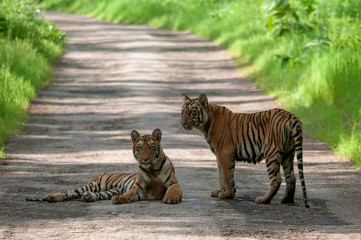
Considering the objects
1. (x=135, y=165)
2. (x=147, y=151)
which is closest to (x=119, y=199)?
(x=147, y=151)

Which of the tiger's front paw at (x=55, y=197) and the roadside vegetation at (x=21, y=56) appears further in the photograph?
the roadside vegetation at (x=21, y=56)

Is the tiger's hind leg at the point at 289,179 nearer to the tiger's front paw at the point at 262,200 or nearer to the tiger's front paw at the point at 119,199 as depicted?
the tiger's front paw at the point at 262,200

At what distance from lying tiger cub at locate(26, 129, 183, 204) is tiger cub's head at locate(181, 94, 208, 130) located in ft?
1.55

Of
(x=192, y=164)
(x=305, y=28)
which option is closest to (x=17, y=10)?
(x=305, y=28)

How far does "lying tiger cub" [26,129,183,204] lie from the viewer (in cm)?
888

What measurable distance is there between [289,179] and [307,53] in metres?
10.1

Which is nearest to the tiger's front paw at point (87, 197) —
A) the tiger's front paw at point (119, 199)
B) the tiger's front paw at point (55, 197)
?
the tiger's front paw at point (55, 197)

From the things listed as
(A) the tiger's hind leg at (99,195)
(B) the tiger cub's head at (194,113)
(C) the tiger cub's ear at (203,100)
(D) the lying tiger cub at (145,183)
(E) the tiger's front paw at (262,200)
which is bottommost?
(E) the tiger's front paw at (262,200)

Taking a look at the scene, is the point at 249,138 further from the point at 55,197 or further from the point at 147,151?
the point at 55,197

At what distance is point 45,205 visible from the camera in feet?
29.0

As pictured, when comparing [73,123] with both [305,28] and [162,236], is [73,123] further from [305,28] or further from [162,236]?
[162,236]

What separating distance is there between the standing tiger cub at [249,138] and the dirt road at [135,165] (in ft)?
1.04

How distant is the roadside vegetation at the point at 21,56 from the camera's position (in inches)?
616

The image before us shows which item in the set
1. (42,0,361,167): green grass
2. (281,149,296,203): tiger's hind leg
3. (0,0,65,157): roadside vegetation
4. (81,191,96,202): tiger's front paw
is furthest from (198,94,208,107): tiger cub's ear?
(0,0,65,157): roadside vegetation
